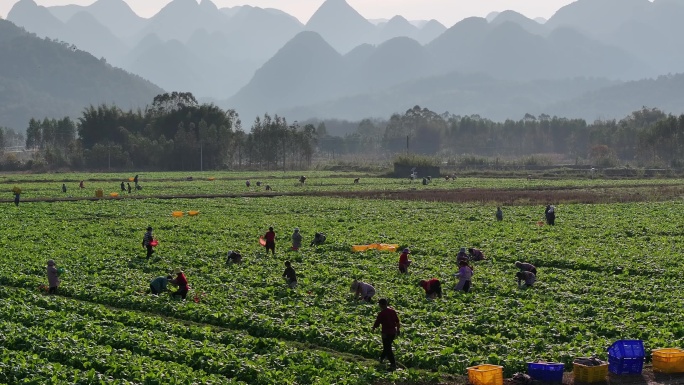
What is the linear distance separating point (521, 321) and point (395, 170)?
89480 mm

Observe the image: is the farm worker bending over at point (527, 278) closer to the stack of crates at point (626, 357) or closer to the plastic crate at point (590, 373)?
the stack of crates at point (626, 357)

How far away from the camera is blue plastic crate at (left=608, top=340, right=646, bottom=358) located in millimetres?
17531

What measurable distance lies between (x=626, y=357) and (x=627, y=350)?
0.18 meters

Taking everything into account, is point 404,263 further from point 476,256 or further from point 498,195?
point 498,195

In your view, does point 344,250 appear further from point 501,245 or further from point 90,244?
point 90,244

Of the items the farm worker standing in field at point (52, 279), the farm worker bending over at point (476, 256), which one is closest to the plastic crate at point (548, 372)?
the farm worker bending over at point (476, 256)

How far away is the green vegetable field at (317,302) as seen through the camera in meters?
17.9

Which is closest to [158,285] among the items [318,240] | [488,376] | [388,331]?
[388,331]

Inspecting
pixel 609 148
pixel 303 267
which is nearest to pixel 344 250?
pixel 303 267

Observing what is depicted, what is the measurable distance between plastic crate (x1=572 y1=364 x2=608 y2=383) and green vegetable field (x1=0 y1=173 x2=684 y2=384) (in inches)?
43.2

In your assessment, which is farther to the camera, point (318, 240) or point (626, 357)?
point (318, 240)

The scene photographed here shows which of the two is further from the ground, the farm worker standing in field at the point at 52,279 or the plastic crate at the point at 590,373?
the farm worker standing in field at the point at 52,279

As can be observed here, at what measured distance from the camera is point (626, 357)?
1742 cm

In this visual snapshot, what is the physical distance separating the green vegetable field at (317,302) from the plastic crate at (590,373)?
1098 mm
